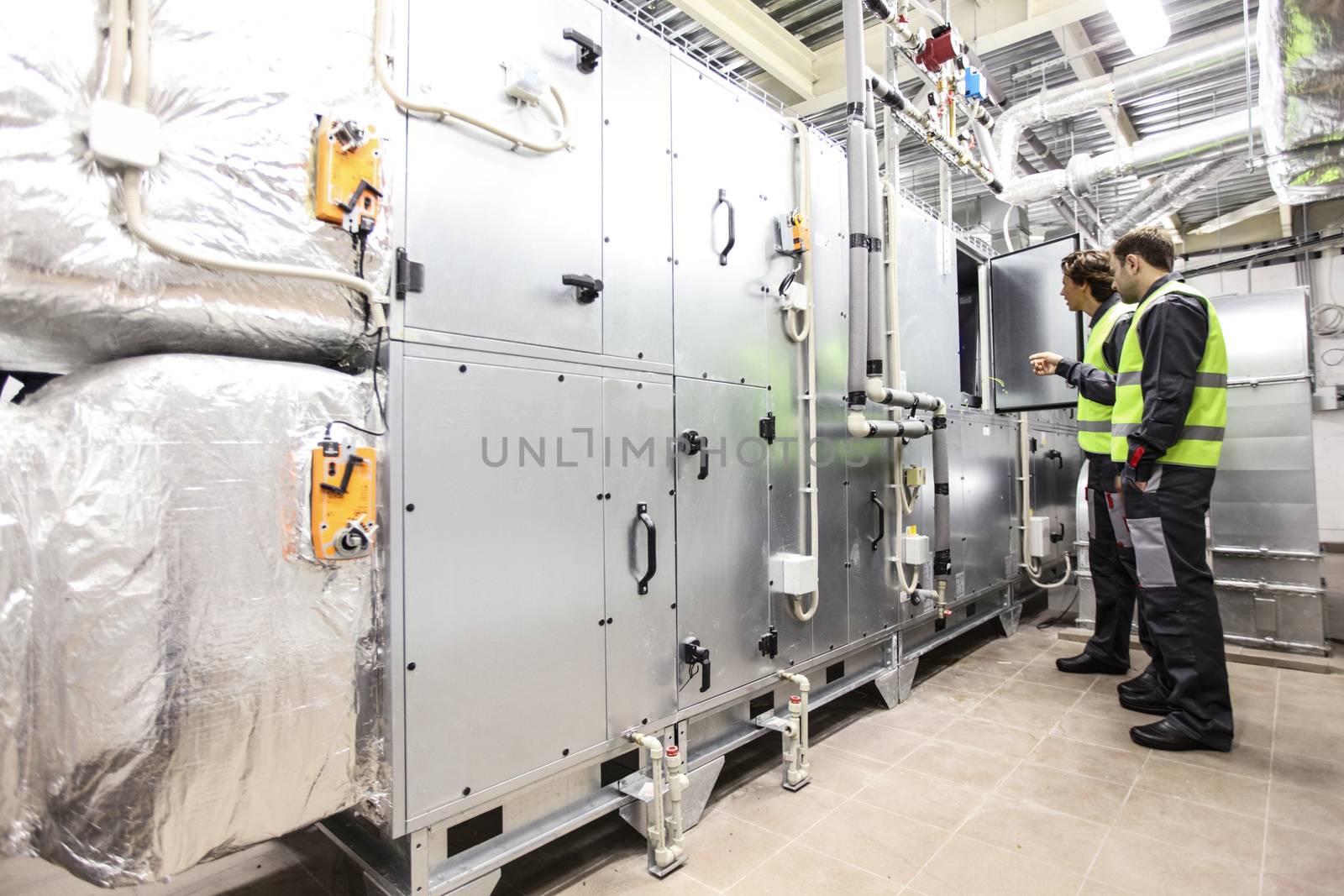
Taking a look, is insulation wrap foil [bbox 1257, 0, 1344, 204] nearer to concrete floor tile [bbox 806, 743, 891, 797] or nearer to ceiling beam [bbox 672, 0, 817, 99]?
ceiling beam [bbox 672, 0, 817, 99]

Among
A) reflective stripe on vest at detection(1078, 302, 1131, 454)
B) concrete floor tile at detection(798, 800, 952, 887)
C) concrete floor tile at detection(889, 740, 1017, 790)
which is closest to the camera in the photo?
concrete floor tile at detection(798, 800, 952, 887)

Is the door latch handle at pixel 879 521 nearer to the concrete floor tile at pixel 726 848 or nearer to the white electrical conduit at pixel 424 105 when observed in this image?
the concrete floor tile at pixel 726 848

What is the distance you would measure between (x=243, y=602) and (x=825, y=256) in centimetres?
231

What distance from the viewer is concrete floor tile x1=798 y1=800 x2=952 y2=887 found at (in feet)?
5.77

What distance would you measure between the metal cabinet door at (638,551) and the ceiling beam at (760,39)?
2.17 meters

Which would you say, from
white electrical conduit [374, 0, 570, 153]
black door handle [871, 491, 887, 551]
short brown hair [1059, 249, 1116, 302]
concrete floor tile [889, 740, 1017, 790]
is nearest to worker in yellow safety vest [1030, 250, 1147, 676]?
short brown hair [1059, 249, 1116, 302]

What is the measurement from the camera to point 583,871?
1.76 meters

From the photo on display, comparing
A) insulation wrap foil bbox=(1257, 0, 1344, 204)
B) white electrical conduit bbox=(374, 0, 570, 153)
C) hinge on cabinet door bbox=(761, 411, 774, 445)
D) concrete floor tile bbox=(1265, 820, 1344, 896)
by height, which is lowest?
concrete floor tile bbox=(1265, 820, 1344, 896)

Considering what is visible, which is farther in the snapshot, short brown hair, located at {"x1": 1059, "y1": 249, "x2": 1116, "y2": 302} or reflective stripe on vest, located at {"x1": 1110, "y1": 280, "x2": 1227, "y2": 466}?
short brown hair, located at {"x1": 1059, "y1": 249, "x2": 1116, "y2": 302}

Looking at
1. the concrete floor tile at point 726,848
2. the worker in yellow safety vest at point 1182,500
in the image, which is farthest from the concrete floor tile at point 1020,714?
the concrete floor tile at point 726,848

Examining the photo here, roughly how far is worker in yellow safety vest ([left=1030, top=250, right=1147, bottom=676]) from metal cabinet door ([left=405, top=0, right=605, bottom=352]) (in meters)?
2.51

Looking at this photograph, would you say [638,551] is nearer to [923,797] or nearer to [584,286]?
[584,286]

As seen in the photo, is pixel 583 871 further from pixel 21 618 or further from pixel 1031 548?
pixel 1031 548

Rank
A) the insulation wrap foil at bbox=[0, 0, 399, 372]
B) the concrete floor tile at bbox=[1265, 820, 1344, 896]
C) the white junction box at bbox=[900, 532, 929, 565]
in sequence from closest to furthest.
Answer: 1. the insulation wrap foil at bbox=[0, 0, 399, 372]
2. the concrete floor tile at bbox=[1265, 820, 1344, 896]
3. the white junction box at bbox=[900, 532, 929, 565]
